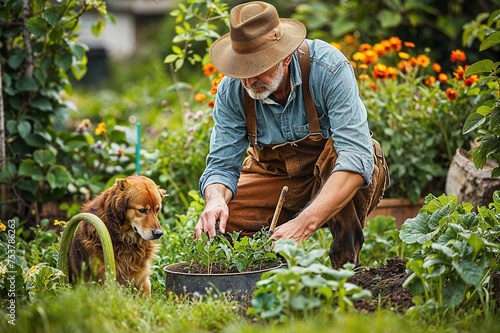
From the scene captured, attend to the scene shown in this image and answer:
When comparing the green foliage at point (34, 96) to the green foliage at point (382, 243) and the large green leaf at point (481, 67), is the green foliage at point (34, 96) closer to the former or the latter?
the green foliage at point (382, 243)

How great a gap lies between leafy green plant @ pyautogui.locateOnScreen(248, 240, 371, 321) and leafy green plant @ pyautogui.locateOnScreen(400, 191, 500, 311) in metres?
0.39

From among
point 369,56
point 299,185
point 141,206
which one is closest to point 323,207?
point 299,185

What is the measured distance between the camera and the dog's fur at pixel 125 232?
4.48 m

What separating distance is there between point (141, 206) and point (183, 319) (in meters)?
1.22

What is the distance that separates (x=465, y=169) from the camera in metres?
5.65

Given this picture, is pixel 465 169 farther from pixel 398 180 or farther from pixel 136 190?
pixel 136 190

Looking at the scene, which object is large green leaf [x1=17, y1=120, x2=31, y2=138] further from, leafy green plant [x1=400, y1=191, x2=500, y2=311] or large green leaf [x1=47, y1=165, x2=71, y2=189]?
leafy green plant [x1=400, y1=191, x2=500, y2=311]

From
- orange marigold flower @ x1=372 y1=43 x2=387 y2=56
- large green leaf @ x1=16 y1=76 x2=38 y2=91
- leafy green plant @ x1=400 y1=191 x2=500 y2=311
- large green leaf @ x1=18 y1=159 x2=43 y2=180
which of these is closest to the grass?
leafy green plant @ x1=400 y1=191 x2=500 y2=311

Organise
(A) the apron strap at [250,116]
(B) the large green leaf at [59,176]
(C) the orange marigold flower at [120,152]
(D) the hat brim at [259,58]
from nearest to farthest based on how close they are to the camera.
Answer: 1. (D) the hat brim at [259,58]
2. (A) the apron strap at [250,116]
3. (B) the large green leaf at [59,176]
4. (C) the orange marigold flower at [120,152]

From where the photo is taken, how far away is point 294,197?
16.2ft

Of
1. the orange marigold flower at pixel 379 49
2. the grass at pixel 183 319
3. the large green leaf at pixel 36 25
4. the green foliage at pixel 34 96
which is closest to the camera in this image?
the grass at pixel 183 319

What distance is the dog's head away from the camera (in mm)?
4465

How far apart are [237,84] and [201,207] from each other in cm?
132

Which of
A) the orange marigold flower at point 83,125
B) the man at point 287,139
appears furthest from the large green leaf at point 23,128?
the man at point 287,139
